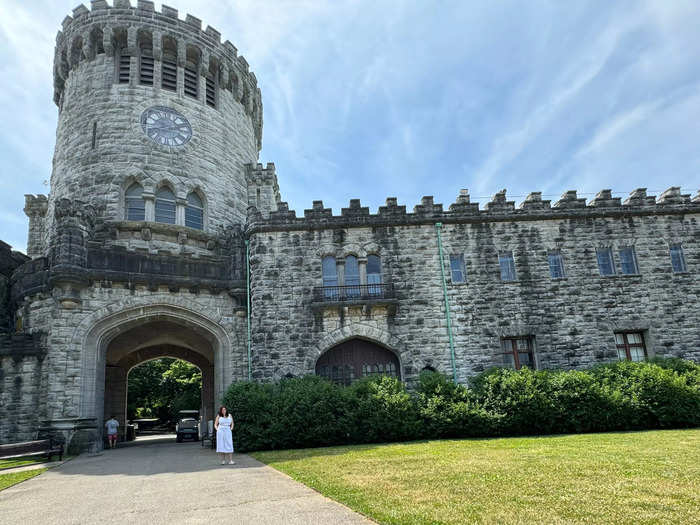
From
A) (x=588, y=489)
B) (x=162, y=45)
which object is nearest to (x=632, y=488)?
(x=588, y=489)

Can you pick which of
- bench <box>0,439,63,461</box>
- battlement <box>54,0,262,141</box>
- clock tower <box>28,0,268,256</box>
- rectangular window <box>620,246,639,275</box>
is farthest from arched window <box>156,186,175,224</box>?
rectangular window <box>620,246,639,275</box>

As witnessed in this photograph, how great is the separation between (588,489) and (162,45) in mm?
25310

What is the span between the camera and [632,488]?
707 centimetres

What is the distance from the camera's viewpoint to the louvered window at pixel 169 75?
23969 millimetres

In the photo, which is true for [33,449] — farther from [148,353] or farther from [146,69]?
[146,69]

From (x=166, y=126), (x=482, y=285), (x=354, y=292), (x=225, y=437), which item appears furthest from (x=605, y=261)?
(x=166, y=126)

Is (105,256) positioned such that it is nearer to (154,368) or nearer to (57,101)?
(57,101)

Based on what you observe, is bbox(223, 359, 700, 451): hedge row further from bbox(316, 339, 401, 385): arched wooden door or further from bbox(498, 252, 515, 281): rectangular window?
bbox(498, 252, 515, 281): rectangular window

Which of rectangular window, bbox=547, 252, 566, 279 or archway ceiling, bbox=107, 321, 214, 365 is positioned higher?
rectangular window, bbox=547, 252, 566, 279

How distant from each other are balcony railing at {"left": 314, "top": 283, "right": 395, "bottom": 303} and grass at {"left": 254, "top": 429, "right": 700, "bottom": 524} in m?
6.76

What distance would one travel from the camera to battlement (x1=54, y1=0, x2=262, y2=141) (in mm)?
23500

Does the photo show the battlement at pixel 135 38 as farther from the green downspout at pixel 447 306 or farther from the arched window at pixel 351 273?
the green downspout at pixel 447 306

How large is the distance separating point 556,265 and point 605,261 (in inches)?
84.2

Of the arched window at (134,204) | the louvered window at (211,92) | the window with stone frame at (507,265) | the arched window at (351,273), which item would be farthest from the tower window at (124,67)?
the window with stone frame at (507,265)
